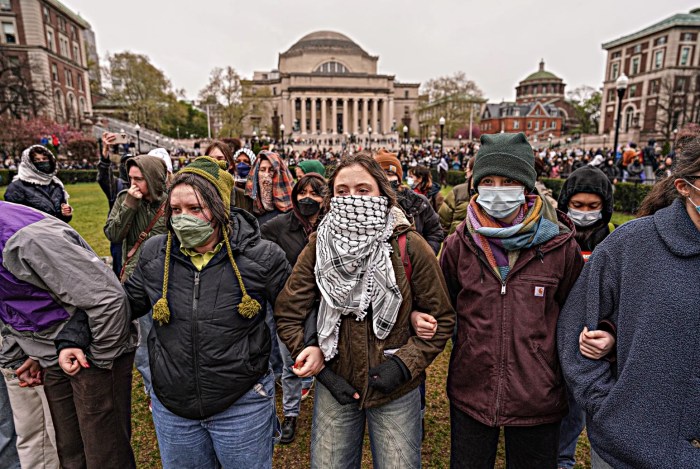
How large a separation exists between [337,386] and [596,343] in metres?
1.39

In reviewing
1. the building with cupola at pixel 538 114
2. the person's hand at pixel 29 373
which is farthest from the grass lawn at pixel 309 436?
the building with cupola at pixel 538 114

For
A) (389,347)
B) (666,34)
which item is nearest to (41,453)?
(389,347)

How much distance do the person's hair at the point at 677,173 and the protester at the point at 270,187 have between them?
3409 millimetres

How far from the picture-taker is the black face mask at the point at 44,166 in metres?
5.77

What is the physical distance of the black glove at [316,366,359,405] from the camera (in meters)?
2.26

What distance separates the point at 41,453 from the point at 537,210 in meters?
3.75

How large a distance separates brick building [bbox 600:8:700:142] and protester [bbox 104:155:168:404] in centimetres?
5807

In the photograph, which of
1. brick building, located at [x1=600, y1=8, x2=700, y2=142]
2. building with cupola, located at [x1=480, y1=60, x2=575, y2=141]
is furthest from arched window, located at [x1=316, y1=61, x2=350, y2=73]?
brick building, located at [x1=600, y1=8, x2=700, y2=142]

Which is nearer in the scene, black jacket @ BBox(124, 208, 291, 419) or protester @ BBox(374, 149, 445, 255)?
black jacket @ BBox(124, 208, 291, 419)

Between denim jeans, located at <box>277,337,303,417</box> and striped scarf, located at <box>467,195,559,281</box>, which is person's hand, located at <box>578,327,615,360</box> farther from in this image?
denim jeans, located at <box>277,337,303,417</box>

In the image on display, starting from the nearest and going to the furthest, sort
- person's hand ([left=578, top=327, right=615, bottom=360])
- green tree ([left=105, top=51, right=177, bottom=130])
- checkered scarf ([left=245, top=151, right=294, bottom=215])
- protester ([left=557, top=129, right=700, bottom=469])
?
protester ([left=557, top=129, right=700, bottom=469]) → person's hand ([left=578, top=327, right=615, bottom=360]) → checkered scarf ([left=245, top=151, right=294, bottom=215]) → green tree ([left=105, top=51, right=177, bottom=130])

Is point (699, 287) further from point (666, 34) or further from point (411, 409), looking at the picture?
point (666, 34)

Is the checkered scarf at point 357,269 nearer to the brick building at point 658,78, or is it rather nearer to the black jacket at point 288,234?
the black jacket at point 288,234

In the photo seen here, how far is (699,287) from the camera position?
1.66 m
